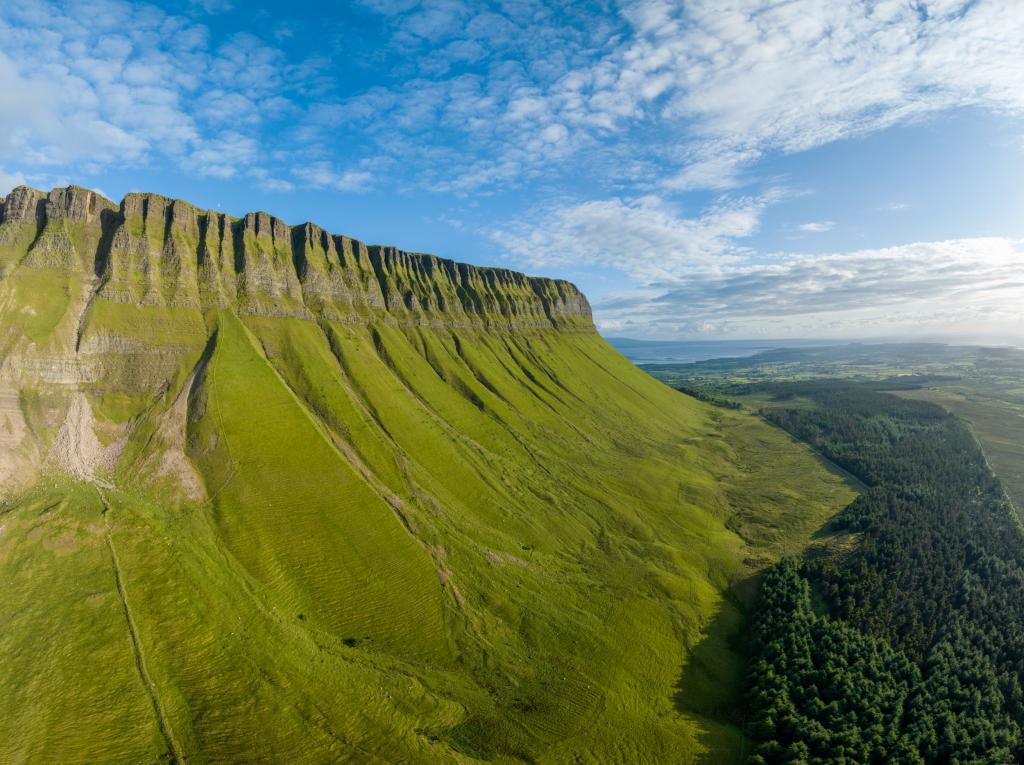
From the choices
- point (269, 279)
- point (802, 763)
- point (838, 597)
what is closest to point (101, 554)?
point (269, 279)

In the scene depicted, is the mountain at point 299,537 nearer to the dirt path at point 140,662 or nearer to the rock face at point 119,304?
the dirt path at point 140,662

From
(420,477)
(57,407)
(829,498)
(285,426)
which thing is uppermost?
(57,407)

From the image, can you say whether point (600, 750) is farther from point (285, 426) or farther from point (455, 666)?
point (285, 426)

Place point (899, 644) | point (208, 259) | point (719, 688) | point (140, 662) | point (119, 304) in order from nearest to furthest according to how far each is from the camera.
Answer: point (140, 662)
point (719, 688)
point (899, 644)
point (119, 304)
point (208, 259)

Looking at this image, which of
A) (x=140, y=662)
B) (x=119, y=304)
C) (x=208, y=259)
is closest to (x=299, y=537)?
(x=140, y=662)

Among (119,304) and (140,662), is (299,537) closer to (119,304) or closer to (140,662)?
(140,662)

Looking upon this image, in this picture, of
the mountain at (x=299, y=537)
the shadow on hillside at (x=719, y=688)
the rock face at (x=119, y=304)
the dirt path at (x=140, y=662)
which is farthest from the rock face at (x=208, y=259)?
the shadow on hillside at (x=719, y=688)
